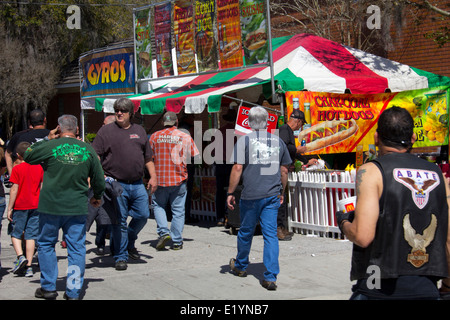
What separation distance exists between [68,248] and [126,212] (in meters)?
1.53

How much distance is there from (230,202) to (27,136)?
2737 mm

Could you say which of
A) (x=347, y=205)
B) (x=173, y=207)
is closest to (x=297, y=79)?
(x=173, y=207)

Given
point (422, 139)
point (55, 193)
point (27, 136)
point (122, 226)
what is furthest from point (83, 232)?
point (422, 139)

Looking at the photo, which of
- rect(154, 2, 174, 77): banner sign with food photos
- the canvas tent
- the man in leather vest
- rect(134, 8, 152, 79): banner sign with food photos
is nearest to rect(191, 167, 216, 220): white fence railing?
the canvas tent

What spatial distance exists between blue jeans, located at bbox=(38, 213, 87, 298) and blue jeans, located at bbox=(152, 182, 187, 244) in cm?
265

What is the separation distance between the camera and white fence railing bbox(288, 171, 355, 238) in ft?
29.0

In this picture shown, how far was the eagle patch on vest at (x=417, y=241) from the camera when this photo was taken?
3172 mm

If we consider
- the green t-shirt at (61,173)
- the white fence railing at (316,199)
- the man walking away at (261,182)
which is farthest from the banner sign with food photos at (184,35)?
the green t-shirt at (61,173)

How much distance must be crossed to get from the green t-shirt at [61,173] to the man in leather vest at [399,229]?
3.05 m

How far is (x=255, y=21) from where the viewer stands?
1028cm

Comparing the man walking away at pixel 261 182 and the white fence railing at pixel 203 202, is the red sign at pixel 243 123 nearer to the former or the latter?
the white fence railing at pixel 203 202

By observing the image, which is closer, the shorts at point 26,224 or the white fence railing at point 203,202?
the shorts at point 26,224

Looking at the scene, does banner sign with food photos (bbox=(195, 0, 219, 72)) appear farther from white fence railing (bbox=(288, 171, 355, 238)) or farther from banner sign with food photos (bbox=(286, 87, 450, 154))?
white fence railing (bbox=(288, 171, 355, 238))

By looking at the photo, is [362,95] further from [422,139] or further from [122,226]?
[122,226]
